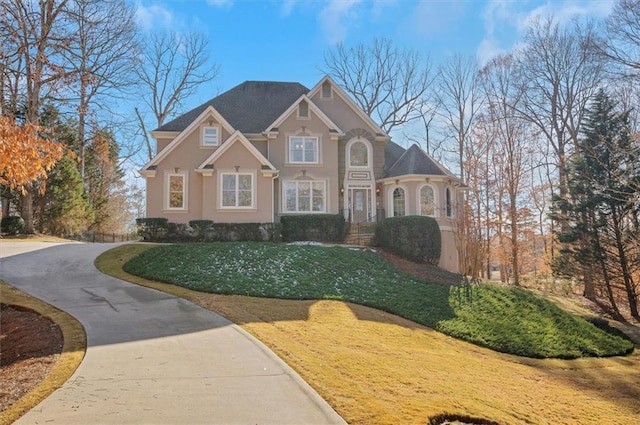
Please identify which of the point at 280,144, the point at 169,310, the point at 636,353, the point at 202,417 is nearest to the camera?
the point at 202,417

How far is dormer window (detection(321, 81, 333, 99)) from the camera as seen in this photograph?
2431 cm

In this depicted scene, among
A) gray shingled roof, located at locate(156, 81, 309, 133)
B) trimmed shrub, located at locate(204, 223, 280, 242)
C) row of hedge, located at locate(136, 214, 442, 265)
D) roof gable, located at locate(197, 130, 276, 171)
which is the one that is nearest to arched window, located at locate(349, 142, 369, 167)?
row of hedge, located at locate(136, 214, 442, 265)

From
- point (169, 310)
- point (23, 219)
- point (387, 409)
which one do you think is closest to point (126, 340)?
point (169, 310)

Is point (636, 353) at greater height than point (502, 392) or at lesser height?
lesser

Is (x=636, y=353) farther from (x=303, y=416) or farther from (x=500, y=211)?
(x=500, y=211)

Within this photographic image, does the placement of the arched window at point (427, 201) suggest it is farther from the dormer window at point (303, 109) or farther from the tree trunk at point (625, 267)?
the tree trunk at point (625, 267)

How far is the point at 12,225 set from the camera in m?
23.3

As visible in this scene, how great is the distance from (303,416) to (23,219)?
25.5 m

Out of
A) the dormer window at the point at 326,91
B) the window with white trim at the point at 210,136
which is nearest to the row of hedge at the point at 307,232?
the window with white trim at the point at 210,136

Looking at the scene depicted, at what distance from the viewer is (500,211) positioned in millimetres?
25891

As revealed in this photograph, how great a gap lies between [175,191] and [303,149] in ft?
22.6

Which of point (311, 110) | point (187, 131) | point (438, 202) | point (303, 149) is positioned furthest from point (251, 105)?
point (438, 202)

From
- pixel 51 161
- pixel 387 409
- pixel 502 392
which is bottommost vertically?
pixel 502 392

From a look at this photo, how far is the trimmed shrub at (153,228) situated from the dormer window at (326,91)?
1120cm
